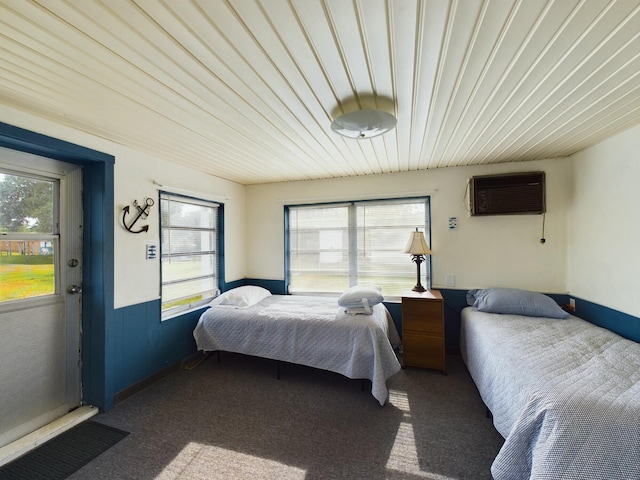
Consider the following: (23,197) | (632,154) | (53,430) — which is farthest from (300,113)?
(53,430)

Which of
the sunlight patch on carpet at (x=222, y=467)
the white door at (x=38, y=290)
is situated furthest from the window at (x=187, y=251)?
the sunlight patch on carpet at (x=222, y=467)

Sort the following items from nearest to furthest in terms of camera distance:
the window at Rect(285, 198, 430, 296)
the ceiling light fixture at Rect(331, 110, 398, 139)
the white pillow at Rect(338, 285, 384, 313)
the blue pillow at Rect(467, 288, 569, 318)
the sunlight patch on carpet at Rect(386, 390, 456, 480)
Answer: the sunlight patch on carpet at Rect(386, 390, 456, 480)
the ceiling light fixture at Rect(331, 110, 398, 139)
the blue pillow at Rect(467, 288, 569, 318)
the white pillow at Rect(338, 285, 384, 313)
the window at Rect(285, 198, 430, 296)

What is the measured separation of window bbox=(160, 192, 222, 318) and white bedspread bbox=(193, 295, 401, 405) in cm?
42

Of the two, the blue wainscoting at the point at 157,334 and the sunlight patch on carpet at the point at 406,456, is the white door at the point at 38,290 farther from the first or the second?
the sunlight patch on carpet at the point at 406,456

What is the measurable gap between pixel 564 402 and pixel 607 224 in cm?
197

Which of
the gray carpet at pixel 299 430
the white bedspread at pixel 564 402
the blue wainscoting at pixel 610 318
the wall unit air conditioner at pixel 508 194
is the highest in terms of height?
the wall unit air conditioner at pixel 508 194

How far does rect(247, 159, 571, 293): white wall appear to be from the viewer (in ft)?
9.67

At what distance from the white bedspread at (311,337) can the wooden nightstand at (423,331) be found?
284mm

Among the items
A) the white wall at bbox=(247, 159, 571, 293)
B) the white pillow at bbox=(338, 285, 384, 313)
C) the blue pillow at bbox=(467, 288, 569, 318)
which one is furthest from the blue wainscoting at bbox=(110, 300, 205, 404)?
the blue pillow at bbox=(467, 288, 569, 318)

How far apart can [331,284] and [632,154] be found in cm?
321

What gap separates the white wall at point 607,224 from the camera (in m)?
2.08

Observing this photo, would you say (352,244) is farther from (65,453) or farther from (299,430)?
(65,453)

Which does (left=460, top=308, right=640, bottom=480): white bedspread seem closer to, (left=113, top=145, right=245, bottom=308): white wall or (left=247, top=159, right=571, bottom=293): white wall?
(left=247, top=159, right=571, bottom=293): white wall

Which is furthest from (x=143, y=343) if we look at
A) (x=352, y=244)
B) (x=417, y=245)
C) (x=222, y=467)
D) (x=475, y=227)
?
(x=475, y=227)
